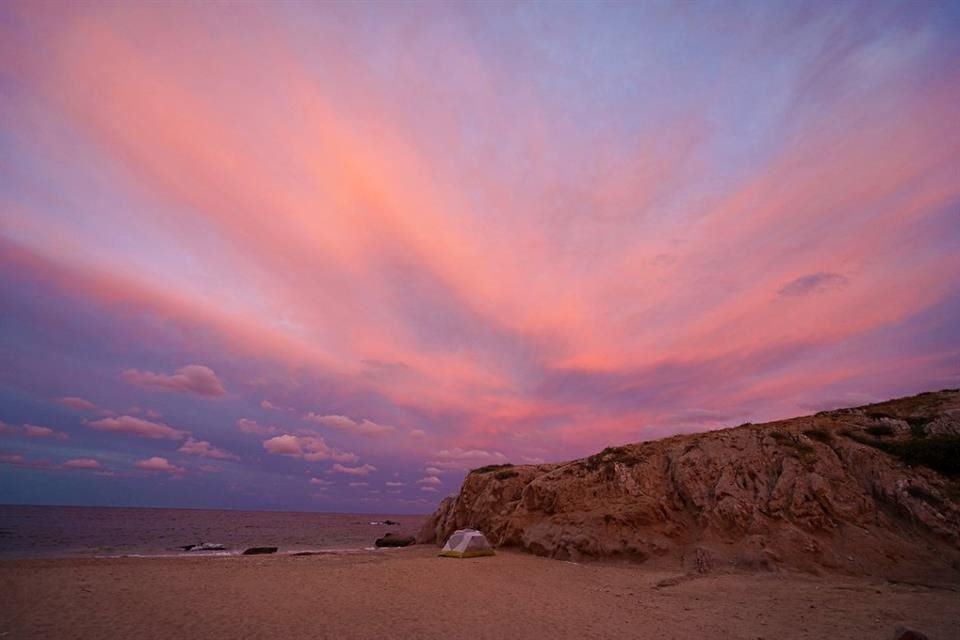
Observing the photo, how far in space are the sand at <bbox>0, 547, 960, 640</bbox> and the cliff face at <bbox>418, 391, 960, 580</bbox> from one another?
184cm

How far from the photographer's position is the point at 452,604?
597 inches

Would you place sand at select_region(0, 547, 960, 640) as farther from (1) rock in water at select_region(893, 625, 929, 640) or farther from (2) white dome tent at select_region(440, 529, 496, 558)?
(2) white dome tent at select_region(440, 529, 496, 558)

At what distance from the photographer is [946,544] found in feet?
62.3

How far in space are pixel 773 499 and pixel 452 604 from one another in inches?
626

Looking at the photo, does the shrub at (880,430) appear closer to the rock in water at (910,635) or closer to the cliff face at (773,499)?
the cliff face at (773,499)

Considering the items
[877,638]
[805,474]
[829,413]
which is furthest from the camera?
[829,413]

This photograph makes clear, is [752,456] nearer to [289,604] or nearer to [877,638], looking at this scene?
[877,638]

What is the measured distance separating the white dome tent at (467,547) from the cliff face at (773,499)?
265 centimetres

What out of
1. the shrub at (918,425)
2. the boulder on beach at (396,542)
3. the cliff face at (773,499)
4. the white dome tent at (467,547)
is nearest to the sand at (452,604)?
the cliff face at (773,499)

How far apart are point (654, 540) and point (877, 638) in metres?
12.5

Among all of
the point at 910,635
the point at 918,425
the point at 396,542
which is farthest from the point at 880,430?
the point at 396,542

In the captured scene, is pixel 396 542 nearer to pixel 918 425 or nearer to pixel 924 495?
pixel 924 495

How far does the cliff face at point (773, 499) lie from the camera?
20078mm

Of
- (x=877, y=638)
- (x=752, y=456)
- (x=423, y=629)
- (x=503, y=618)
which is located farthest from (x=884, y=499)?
(x=423, y=629)
